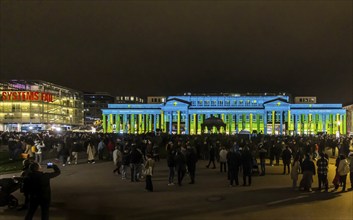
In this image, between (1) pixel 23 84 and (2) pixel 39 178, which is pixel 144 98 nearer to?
(1) pixel 23 84

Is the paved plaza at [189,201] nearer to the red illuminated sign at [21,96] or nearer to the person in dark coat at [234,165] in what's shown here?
the person in dark coat at [234,165]

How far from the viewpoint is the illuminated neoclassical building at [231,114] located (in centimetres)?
12400

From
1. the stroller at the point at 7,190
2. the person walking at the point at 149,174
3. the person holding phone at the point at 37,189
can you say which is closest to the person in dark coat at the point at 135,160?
the person walking at the point at 149,174

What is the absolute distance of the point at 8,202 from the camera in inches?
462

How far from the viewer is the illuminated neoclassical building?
407 ft

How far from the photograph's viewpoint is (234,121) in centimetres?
12850

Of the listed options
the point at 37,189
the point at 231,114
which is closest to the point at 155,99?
the point at 231,114

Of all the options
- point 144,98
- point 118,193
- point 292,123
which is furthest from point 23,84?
point 118,193

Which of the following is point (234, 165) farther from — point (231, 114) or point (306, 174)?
point (231, 114)

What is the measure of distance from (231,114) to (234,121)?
3.05 meters

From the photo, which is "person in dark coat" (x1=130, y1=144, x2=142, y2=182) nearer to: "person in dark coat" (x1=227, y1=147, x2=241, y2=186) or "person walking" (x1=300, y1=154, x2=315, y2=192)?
"person in dark coat" (x1=227, y1=147, x2=241, y2=186)

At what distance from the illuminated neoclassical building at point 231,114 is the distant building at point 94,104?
4568 centimetres

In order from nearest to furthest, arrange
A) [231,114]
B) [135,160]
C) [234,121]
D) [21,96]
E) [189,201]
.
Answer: [189,201] → [135,160] → [21,96] → [231,114] → [234,121]

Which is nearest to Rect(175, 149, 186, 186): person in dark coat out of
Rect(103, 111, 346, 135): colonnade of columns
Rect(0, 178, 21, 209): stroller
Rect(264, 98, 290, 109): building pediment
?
Rect(0, 178, 21, 209): stroller
